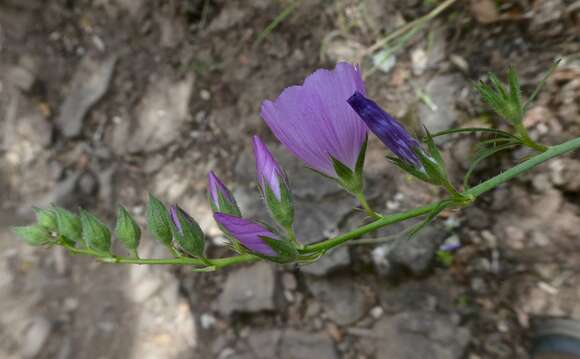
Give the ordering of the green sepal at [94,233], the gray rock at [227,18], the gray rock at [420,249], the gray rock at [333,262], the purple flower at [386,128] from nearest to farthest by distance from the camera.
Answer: the purple flower at [386,128] → the green sepal at [94,233] → the gray rock at [420,249] → the gray rock at [333,262] → the gray rock at [227,18]

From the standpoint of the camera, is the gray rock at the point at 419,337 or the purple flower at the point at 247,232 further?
the gray rock at the point at 419,337

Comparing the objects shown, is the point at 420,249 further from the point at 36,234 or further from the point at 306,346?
the point at 36,234

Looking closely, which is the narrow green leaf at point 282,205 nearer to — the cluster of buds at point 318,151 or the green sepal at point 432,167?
the cluster of buds at point 318,151

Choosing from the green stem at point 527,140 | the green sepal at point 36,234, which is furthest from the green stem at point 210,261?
the green stem at point 527,140

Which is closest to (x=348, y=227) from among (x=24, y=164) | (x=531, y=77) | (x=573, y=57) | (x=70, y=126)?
(x=531, y=77)

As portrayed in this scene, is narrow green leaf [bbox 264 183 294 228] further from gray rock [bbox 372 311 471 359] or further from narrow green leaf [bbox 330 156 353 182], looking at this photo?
gray rock [bbox 372 311 471 359]

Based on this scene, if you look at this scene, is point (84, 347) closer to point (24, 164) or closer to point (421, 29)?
point (24, 164)
